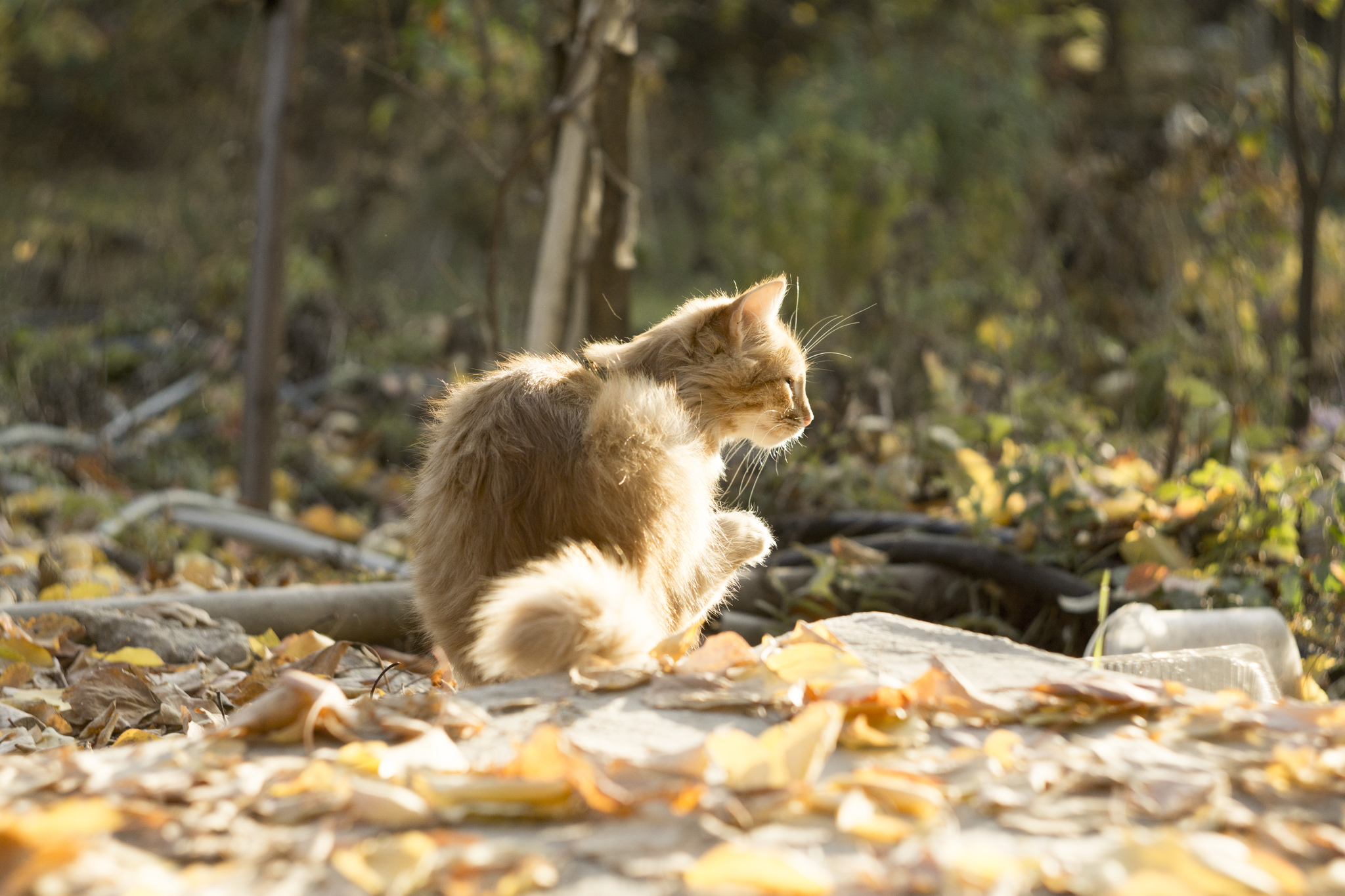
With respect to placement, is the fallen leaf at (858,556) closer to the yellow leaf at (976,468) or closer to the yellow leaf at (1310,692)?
the yellow leaf at (976,468)

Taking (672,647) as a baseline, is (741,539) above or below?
above

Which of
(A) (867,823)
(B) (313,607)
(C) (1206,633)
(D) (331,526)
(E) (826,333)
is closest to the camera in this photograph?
(A) (867,823)

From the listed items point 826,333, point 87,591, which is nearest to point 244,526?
point 87,591

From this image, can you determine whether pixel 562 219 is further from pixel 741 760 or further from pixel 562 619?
pixel 741 760

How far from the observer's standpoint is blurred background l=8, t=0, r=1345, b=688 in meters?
3.18

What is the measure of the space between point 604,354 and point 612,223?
5.07 feet

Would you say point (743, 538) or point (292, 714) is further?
point (743, 538)

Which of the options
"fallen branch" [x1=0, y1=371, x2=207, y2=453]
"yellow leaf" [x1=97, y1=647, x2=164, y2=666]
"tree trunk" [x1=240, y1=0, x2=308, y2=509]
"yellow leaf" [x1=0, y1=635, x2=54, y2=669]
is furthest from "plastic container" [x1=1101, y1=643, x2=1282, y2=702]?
"fallen branch" [x1=0, y1=371, x2=207, y2=453]

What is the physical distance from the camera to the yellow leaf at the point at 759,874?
90cm

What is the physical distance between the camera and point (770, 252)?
663 centimetres

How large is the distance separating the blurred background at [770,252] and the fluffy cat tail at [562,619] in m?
1.25

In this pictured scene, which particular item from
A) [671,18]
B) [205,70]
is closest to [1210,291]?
[671,18]

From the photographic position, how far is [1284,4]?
156 inches

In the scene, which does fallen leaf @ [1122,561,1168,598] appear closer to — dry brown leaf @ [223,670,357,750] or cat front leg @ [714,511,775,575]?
cat front leg @ [714,511,775,575]
